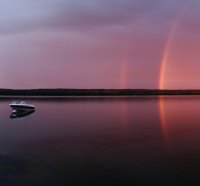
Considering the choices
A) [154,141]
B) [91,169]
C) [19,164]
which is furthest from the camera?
[154,141]

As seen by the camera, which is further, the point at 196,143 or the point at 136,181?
the point at 196,143

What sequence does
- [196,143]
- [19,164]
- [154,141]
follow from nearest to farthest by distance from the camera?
[19,164] < [196,143] < [154,141]

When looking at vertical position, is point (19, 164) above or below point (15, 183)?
above

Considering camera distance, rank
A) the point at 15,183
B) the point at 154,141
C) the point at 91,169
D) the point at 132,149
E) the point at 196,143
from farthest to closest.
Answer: the point at 154,141 → the point at 196,143 → the point at 132,149 → the point at 91,169 → the point at 15,183

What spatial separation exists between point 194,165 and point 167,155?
23.0 ft

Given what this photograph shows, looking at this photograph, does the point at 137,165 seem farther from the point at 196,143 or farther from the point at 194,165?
the point at 196,143

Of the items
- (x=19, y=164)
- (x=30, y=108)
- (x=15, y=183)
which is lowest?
(x=15, y=183)

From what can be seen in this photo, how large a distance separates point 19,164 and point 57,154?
243 inches

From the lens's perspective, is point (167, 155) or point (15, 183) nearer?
point (15, 183)

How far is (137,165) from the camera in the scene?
3075 centimetres

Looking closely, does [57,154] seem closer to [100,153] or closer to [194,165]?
[100,153]

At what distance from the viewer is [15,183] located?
25109 mm

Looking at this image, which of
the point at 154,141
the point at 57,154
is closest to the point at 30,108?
the point at 154,141

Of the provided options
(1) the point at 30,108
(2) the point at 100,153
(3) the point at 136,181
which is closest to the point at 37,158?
(2) the point at 100,153
